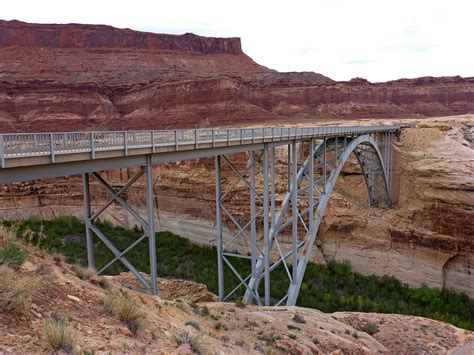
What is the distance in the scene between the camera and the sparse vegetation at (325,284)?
851 inches

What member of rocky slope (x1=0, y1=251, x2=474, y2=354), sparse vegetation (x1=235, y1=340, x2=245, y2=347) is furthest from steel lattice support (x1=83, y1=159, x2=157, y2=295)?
sparse vegetation (x1=235, y1=340, x2=245, y2=347)

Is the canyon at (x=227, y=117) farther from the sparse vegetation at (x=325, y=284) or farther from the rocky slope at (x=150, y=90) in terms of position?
the sparse vegetation at (x=325, y=284)


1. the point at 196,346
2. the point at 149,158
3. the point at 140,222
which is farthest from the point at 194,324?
the point at 149,158

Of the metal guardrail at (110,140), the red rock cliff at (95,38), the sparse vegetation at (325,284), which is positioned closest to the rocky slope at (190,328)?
the metal guardrail at (110,140)

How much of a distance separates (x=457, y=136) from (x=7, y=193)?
37204mm

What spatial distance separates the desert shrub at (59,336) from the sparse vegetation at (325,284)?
570 inches

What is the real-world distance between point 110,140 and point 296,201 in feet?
28.8

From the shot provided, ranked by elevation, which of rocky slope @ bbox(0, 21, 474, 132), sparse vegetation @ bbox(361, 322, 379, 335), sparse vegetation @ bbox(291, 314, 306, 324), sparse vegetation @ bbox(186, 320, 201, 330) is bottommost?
sparse vegetation @ bbox(361, 322, 379, 335)

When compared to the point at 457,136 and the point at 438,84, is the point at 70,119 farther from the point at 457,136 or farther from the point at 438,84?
the point at 438,84

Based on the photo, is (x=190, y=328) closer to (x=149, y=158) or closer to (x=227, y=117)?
(x=149, y=158)

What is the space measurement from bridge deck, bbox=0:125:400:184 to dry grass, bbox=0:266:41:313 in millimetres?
2280

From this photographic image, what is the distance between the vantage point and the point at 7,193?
3644cm

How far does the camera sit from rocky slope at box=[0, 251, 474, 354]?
5.45 m

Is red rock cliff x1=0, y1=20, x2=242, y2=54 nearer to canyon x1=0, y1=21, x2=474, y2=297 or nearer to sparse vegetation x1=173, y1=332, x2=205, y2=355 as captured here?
canyon x1=0, y1=21, x2=474, y2=297
